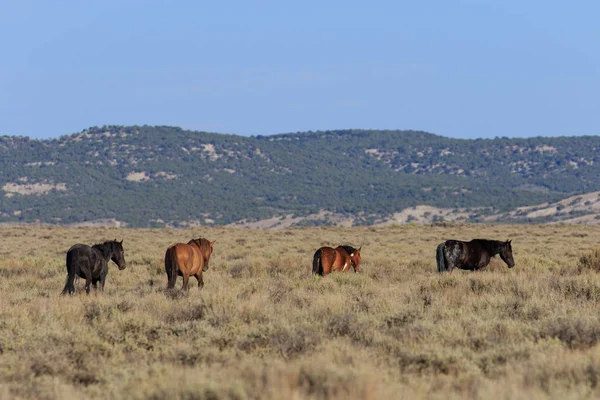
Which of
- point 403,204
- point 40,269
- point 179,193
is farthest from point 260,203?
point 40,269

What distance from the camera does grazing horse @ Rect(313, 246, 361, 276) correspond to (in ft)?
55.0

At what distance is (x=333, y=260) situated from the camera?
16969mm

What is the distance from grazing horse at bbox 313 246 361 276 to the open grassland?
73cm

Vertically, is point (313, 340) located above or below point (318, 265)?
below

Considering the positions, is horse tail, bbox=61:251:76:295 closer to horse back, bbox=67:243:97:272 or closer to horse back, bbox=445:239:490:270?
horse back, bbox=67:243:97:272

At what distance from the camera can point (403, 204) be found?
147m

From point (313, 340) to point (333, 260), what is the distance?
767 centimetres

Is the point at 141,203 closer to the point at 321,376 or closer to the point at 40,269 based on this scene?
the point at 40,269

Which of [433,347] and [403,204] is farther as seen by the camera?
[403,204]

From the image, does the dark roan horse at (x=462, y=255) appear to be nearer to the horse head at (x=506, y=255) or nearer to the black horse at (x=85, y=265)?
the horse head at (x=506, y=255)

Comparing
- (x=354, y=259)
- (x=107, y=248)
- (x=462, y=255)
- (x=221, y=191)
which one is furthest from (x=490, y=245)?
(x=221, y=191)

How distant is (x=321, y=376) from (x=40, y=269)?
1466 centimetres

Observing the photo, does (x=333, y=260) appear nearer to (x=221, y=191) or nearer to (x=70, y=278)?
(x=70, y=278)

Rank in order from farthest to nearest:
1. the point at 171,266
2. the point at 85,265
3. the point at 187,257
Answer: the point at 187,257 < the point at 171,266 < the point at 85,265
